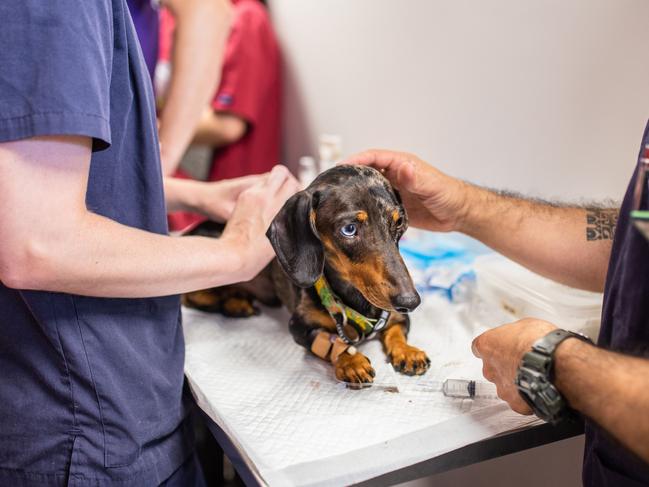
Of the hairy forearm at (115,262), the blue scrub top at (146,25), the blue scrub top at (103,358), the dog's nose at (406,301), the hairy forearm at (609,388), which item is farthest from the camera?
the blue scrub top at (146,25)

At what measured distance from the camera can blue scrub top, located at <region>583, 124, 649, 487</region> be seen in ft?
2.88

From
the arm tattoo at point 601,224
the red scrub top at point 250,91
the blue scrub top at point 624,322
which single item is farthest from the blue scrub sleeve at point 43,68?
the red scrub top at point 250,91

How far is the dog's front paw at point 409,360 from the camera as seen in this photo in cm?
119

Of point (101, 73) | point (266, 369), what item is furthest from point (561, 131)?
point (101, 73)

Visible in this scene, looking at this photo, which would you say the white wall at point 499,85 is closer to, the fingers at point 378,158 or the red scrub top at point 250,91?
the red scrub top at point 250,91

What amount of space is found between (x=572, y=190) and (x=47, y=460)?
1.28m

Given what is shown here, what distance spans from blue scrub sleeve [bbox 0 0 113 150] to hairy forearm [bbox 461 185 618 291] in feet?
2.84

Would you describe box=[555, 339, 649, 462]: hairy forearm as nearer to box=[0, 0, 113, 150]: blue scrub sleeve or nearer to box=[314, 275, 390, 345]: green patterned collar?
box=[314, 275, 390, 345]: green patterned collar

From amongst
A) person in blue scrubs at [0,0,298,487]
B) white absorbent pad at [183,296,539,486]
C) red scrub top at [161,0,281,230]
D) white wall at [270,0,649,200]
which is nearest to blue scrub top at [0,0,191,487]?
person in blue scrubs at [0,0,298,487]

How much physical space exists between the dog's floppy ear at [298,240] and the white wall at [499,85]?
0.74 m

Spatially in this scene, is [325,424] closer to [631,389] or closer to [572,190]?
[631,389]

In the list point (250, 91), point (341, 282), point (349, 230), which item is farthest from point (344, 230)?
point (250, 91)

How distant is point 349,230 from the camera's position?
3.75 feet

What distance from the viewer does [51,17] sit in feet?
2.53
